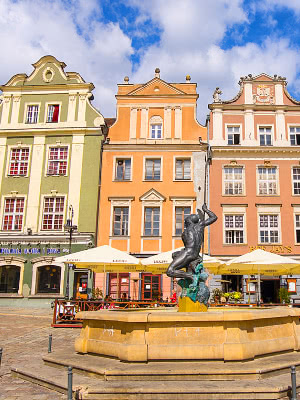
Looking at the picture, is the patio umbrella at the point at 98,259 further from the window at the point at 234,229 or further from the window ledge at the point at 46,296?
the window at the point at 234,229

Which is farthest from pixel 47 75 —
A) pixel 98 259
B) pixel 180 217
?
pixel 98 259

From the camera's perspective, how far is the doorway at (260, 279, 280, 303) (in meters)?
24.0

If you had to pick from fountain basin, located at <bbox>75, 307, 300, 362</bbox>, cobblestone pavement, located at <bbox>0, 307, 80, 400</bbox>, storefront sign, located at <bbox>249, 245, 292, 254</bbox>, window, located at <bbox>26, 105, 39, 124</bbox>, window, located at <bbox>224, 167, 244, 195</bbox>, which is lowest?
cobblestone pavement, located at <bbox>0, 307, 80, 400</bbox>

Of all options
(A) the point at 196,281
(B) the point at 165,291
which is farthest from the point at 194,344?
(B) the point at 165,291

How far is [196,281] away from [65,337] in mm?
5295

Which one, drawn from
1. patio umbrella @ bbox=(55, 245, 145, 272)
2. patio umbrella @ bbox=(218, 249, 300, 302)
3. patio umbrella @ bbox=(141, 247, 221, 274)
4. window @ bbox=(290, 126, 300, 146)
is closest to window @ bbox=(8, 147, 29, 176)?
patio umbrella @ bbox=(55, 245, 145, 272)

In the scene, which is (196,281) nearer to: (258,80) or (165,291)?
(165,291)

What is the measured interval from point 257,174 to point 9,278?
16.0 metres

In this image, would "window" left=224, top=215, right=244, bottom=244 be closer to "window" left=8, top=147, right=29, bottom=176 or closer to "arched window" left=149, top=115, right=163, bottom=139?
"arched window" left=149, top=115, right=163, bottom=139

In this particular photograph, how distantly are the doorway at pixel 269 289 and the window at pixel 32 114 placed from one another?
17.4 metres

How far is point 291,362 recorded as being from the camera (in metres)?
7.19

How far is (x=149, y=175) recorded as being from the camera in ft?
84.4

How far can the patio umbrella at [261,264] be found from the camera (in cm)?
1517

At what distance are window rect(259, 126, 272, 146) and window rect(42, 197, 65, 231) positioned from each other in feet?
41.6
